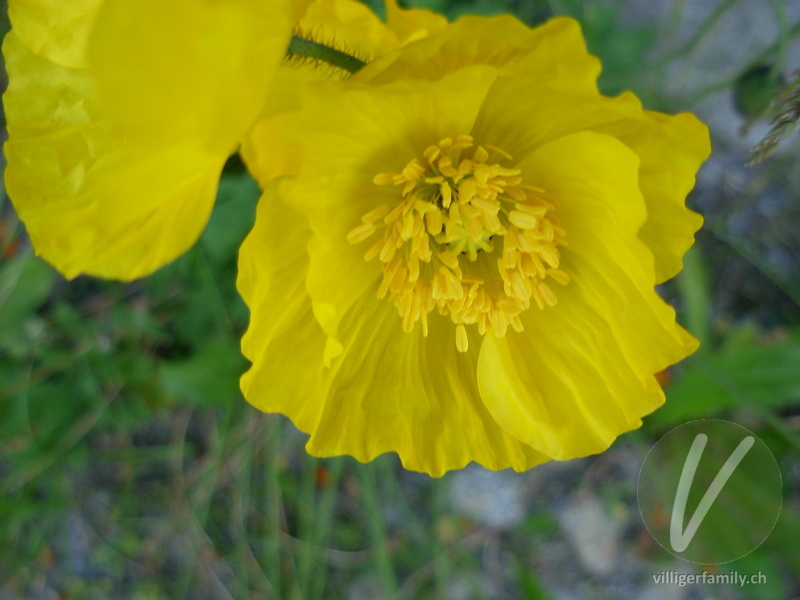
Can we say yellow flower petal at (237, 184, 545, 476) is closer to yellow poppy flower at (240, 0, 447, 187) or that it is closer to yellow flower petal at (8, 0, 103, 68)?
yellow poppy flower at (240, 0, 447, 187)

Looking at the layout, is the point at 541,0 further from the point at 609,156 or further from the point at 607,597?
the point at 607,597

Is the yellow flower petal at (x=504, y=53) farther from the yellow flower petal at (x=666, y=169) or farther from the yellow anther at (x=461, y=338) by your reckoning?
the yellow anther at (x=461, y=338)

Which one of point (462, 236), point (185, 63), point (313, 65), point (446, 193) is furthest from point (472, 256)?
point (185, 63)

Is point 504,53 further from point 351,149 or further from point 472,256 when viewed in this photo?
point 472,256

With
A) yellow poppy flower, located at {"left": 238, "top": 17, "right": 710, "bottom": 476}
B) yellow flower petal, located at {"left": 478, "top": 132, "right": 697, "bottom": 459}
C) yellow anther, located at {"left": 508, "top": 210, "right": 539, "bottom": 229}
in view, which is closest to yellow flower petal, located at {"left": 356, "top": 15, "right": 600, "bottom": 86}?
yellow poppy flower, located at {"left": 238, "top": 17, "right": 710, "bottom": 476}

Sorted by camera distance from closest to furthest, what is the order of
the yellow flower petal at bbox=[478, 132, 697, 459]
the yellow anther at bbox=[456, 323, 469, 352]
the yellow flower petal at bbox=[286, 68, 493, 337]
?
the yellow flower petal at bbox=[286, 68, 493, 337], the yellow flower petal at bbox=[478, 132, 697, 459], the yellow anther at bbox=[456, 323, 469, 352]

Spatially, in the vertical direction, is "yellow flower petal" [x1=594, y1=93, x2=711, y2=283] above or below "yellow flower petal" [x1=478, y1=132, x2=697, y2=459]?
above
